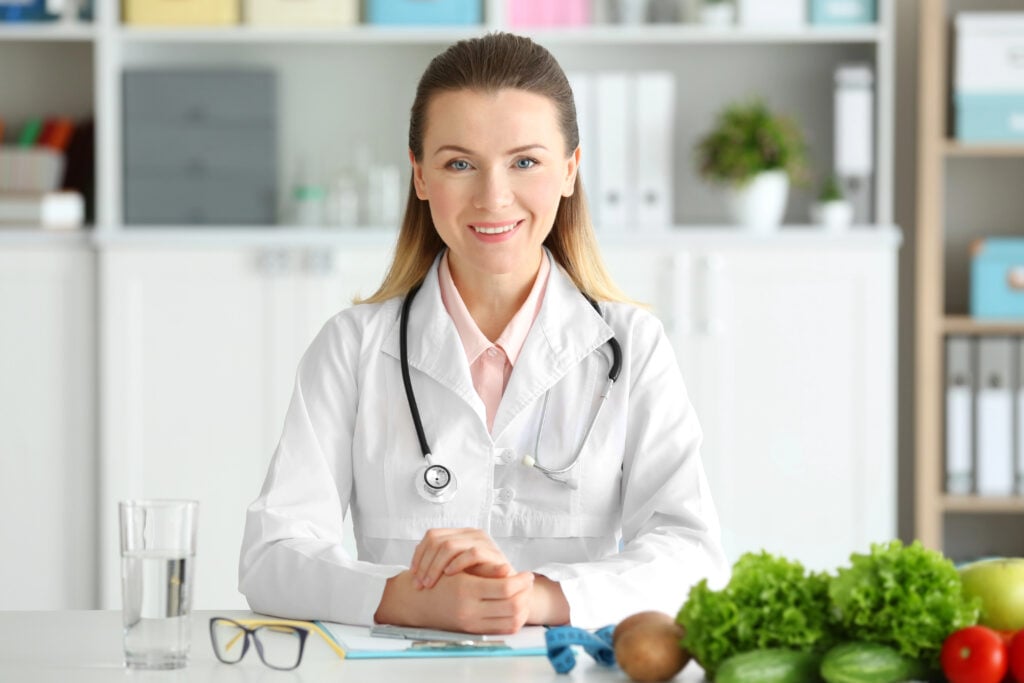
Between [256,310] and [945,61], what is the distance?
1.82 m

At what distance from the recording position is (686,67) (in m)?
3.66

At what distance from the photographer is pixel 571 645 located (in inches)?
46.3

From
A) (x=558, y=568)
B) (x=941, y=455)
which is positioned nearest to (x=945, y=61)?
(x=941, y=455)

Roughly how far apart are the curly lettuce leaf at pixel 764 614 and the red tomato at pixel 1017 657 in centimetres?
13

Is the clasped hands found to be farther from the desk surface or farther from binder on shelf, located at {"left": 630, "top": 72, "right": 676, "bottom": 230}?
binder on shelf, located at {"left": 630, "top": 72, "right": 676, "bottom": 230}

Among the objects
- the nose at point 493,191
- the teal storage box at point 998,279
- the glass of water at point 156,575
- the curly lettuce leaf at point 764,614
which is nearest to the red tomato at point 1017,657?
the curly lettuce leaf at point 764,614

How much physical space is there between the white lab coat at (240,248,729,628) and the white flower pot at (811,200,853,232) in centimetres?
174

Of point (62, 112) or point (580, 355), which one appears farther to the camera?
point (62, 112)

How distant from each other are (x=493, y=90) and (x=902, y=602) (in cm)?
89

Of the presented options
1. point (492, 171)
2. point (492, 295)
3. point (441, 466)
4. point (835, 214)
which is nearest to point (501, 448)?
point (441, 466)

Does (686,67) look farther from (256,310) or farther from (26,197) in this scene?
(26,197)

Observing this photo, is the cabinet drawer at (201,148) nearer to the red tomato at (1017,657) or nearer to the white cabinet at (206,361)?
the white cabinet at (206,361)

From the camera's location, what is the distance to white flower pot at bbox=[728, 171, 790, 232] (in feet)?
11.1

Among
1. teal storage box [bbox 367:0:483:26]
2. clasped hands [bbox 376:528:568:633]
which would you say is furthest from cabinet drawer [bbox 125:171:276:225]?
clasped hands [bbox 376:528:568:633]
